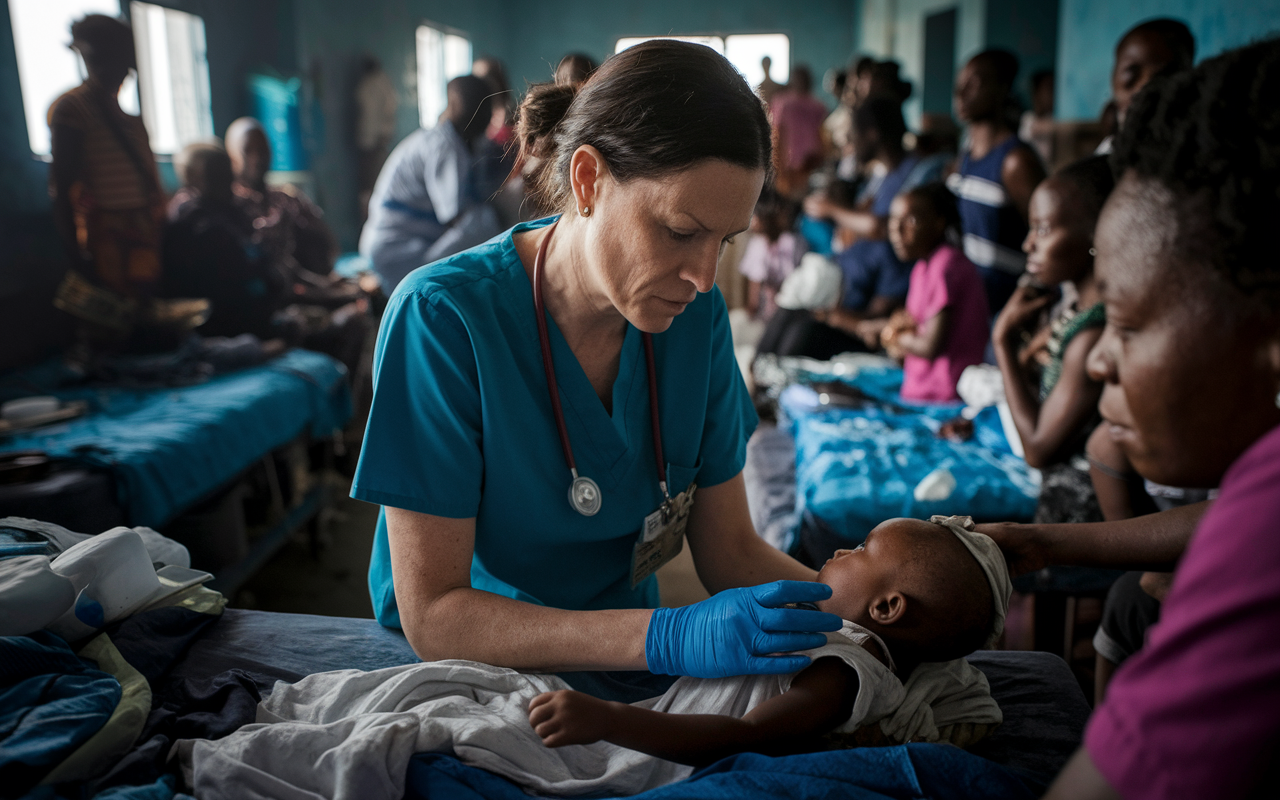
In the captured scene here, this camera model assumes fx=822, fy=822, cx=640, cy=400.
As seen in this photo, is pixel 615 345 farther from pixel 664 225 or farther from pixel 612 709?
pixel 612 709

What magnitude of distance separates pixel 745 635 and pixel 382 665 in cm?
58

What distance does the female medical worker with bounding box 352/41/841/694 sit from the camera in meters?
1.08

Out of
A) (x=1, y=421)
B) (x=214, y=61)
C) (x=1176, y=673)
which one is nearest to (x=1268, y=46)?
(x=1176, y=673)

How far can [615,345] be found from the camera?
1339 millimetres

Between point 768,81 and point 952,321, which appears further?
point 768,81

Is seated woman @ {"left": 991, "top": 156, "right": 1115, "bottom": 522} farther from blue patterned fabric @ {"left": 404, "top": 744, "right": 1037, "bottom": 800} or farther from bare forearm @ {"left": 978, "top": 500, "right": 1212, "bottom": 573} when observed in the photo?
blue patterned fabric @ {"left": 404, "top": 744, "right": 1037, "bottom": 800}

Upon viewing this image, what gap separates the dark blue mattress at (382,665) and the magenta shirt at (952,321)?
1.76 metres

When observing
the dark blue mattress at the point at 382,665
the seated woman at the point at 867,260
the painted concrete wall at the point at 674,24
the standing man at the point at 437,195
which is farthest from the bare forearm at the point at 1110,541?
the painted concrete wall at the point at 674,24

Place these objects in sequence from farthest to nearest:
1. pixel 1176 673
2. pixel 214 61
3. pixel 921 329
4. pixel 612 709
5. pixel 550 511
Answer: pixel 214 61, pixel 921 329, pixel 550 511, pixel 612 709, pixel 1176 673

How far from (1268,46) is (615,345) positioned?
0.90 metres

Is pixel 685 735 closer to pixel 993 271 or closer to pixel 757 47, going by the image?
pixel 993 271

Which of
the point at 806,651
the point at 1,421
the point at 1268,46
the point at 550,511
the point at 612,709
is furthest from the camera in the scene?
the point at 1,421

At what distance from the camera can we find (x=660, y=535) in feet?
4.27

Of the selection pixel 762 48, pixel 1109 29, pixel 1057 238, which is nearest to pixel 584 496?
pixel 1057 238
